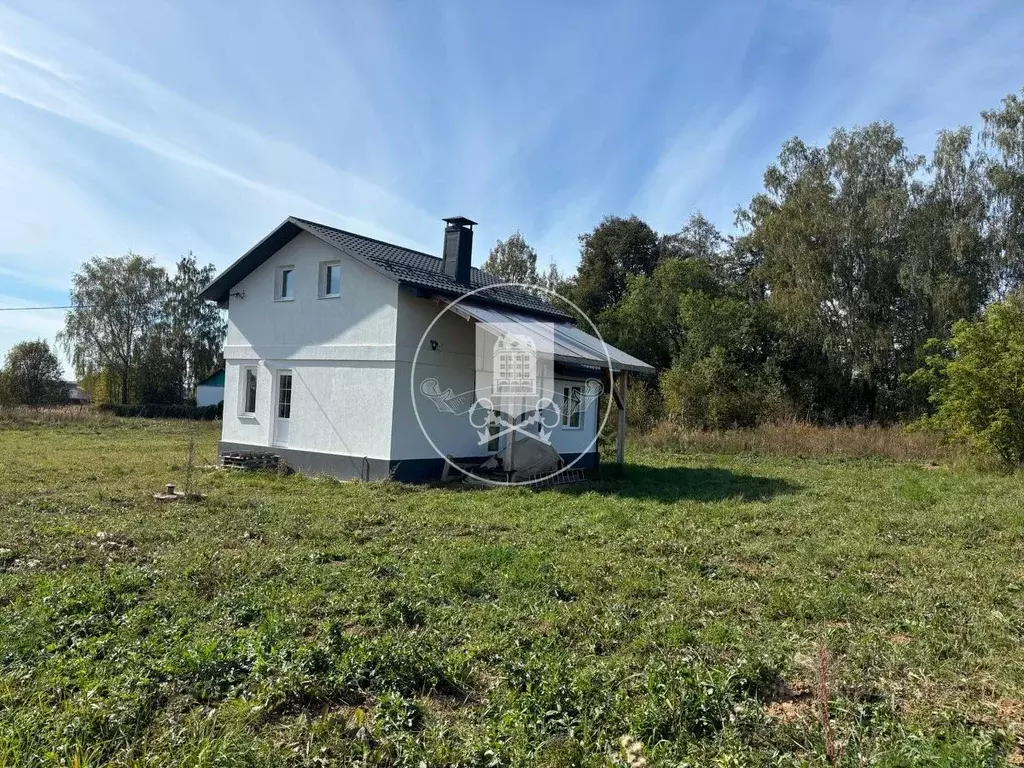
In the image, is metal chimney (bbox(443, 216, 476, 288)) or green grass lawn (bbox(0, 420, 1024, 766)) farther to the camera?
metal chimney (bbox(443, 216, 476, 288))

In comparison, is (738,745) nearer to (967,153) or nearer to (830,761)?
(830,761)

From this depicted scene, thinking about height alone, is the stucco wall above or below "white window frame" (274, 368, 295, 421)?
above

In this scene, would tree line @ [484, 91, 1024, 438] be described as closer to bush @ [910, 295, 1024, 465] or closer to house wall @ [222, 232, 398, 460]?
bush @ [910, 295, 1024, 465]

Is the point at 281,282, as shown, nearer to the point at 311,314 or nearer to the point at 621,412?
the point at 311,314

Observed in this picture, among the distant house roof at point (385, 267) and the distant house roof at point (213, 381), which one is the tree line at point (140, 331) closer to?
the distant house roof at point (213, 381)

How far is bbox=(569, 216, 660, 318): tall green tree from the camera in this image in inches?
1425

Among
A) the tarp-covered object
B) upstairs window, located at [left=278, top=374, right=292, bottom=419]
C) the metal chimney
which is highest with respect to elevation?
the metal chimney

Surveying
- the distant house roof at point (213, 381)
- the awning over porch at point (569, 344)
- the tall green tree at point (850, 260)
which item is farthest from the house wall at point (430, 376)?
the distant house roof at point (213, 381)

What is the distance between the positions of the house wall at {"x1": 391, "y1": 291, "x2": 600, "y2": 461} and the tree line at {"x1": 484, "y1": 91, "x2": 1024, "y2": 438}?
1343 cm

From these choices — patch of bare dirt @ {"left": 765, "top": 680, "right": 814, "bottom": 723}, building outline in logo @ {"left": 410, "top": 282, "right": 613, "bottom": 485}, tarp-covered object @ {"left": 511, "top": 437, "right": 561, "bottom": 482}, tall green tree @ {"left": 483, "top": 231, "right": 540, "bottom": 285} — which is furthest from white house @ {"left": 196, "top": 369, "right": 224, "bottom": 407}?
patch of bare dirt @ {"left": 765, "top": 680, "right": 814, "bottom": 723}

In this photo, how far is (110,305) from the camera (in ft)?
136

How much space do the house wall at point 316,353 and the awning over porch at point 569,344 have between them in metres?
1.72

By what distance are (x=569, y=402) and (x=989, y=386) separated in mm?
9934

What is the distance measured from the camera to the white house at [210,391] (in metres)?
40.2
